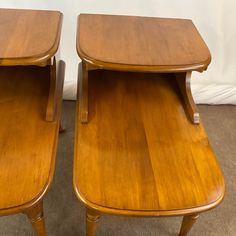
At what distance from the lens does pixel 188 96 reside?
0.97m

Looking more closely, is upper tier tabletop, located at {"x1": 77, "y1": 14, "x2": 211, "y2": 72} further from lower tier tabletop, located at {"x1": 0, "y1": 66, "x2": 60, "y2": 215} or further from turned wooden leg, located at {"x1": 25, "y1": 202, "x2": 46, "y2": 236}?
turned wooden leg, located at {"x1": 25, "y1": 202, "x2": 46, "y2": 236}

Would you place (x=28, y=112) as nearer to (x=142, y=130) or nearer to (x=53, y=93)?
(x=53, y=93)

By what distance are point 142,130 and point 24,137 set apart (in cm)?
37

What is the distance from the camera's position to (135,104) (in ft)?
3.23

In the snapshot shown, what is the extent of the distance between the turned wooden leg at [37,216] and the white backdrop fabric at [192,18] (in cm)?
87

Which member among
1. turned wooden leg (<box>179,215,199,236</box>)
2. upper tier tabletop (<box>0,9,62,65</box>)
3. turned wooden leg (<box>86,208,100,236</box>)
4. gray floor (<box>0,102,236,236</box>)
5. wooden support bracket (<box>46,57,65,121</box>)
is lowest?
gray floor (<box>0,102,236,236</box>)

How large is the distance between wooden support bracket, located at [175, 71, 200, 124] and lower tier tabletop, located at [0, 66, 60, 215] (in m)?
0.45

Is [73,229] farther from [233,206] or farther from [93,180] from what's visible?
[233,206]

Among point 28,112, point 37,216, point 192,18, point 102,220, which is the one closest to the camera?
point 37,216

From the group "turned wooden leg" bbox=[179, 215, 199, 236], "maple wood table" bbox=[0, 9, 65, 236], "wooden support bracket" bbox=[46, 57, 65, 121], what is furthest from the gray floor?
"wooden support bracket" bbox=[46, 57, 65, 121]

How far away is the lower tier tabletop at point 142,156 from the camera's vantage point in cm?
70

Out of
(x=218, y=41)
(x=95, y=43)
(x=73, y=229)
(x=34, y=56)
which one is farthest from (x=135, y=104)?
(x=218, y=41)

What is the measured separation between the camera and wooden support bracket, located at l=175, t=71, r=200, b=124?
0.92 metres

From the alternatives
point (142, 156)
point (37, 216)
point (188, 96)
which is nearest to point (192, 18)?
point (188, 96)
